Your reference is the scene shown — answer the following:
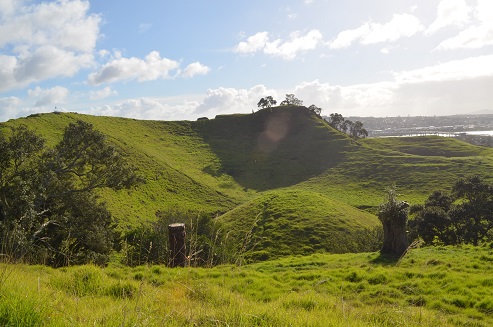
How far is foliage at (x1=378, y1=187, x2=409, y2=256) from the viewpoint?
2547cm

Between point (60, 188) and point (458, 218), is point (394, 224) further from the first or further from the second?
point (60, 188)

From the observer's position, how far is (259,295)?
12070 mm

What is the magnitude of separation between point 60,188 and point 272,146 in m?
118

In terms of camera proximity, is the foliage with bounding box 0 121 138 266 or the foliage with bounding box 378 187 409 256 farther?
the foliage with bounding box 378 187 409 256

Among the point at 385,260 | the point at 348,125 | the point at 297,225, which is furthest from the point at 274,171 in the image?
the point at 385,260

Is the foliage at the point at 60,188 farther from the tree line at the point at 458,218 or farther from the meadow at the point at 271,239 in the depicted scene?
the tree line at the point at 458,218

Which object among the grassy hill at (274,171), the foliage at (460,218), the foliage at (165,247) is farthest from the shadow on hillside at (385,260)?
the foliage at (460,218)

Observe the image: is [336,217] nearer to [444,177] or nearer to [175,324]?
[175,324]

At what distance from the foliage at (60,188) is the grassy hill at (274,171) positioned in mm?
14077

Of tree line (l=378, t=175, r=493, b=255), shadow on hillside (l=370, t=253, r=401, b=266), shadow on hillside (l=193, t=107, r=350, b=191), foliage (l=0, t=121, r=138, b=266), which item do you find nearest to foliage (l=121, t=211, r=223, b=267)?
foliage (l=0, t=121, r=138, b=266)

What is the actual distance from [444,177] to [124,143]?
89.7m

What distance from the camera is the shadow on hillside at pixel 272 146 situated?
11481 cm

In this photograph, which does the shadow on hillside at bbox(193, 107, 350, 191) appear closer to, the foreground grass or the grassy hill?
the grassy hill

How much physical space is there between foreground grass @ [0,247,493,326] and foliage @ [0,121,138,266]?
13.1 meters
